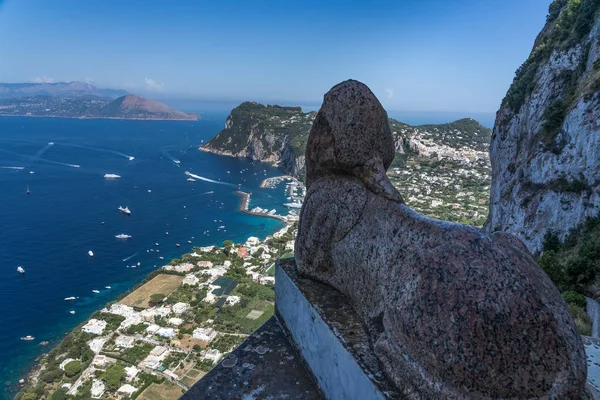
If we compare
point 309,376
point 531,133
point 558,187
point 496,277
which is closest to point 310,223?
point 309,376

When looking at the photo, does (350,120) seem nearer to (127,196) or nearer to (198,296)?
(198,296)

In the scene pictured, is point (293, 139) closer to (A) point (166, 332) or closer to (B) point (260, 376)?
(A) point (166, 332)

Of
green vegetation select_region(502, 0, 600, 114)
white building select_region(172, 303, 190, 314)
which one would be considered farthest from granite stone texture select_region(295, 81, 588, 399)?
white building select_region(172, 303, 190, 314)

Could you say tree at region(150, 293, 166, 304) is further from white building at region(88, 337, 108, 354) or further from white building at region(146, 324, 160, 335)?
white building at region(88, 337, 108, 354)

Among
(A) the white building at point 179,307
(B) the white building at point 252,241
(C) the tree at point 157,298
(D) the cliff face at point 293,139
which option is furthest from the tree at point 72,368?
(D) the cliff face at point 293,139

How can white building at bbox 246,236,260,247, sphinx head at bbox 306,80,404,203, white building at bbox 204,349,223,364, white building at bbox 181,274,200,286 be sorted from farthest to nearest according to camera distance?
1. white building at bbox 246,236,260,247
2. white building at bbox 181,274,200,286
3. white building at bbox 204,349,223,364
4. sphinx head at bbox 306,80,404,203

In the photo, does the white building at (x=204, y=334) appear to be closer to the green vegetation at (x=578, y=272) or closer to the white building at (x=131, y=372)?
the white building at (x=131, y=372)

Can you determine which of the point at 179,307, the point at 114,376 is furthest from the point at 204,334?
the point at 114,376
